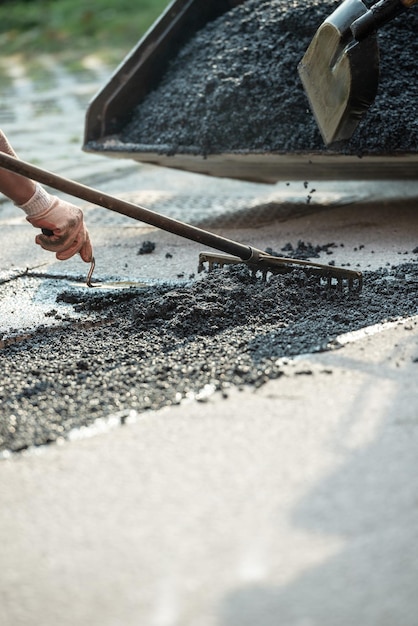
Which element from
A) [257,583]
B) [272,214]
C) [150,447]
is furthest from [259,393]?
[272,214]

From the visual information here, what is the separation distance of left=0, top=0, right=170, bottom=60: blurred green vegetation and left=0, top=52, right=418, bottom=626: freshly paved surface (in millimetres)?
8873

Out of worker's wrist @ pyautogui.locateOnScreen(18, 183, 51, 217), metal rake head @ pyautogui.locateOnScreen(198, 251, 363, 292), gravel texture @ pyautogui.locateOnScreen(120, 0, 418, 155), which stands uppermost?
worker's wrist @ pyautogui.locateOnScreen(18, 183, 51, 217)

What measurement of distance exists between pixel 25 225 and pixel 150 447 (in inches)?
95.5

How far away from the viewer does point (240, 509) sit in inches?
66.0

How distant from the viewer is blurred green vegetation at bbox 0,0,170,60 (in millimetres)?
11477

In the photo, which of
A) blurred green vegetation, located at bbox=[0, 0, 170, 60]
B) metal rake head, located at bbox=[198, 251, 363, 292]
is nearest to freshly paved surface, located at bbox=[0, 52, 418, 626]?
metal rake head, located at bbox=[198, 251, 363, 292]

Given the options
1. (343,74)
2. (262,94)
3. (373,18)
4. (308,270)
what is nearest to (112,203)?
(308,270)

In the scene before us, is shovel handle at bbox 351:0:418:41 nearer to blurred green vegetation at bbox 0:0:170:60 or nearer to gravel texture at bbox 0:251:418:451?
gravel texture at bbox 0:251:418:451

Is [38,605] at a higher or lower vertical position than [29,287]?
higher

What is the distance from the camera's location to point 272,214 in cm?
427

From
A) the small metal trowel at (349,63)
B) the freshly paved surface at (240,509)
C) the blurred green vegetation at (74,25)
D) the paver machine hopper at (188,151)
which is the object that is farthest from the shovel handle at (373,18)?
the blurred green vegetation at (74,25)

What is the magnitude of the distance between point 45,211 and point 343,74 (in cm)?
107

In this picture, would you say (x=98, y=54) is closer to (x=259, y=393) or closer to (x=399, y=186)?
(x=399, y=186)

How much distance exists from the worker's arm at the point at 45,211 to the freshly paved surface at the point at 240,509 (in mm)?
846
